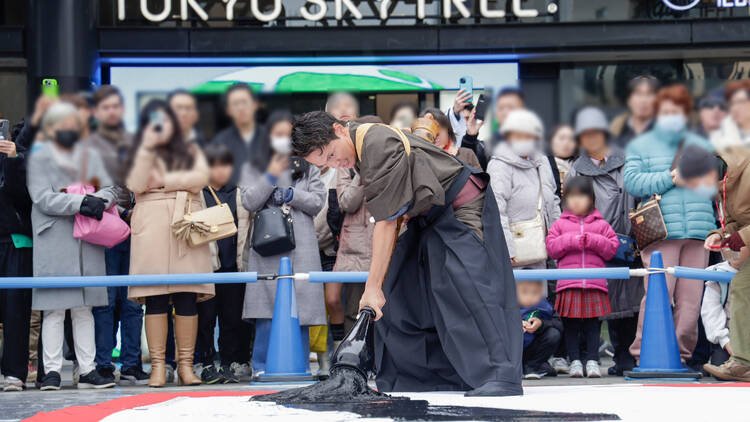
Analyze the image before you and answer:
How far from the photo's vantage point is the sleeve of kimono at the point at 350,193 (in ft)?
18.5

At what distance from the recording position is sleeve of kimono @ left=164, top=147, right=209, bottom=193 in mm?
5105

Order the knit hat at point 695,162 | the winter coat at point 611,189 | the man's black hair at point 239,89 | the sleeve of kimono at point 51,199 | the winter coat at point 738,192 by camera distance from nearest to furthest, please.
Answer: the man's black hair at point 239,89 → the knit hat at point 695,162 → the winter coat at point 738,192 → the sleeve of kimono at point 51,199 → the winter coat at point 611,189


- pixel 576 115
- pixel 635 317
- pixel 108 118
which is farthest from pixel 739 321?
pixel 108 118

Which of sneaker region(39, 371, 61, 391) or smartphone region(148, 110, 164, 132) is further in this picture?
sneaker region(39, 371, 61, 391)

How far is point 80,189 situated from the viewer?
5.46m

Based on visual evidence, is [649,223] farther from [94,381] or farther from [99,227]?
[94,381]

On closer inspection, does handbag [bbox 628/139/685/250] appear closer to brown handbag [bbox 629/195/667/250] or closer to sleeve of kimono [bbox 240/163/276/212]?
brown handbag [bbox 629/195/667/250]

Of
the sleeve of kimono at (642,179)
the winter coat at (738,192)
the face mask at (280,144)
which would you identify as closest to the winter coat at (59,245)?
the face mask at (280,144)

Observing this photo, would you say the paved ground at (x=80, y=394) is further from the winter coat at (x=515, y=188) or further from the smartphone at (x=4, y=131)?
the smartphone at (x=4, y=131)

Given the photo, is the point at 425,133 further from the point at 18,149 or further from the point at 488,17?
the point at 488,17

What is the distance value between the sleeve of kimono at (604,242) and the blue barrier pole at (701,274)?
1.46ft

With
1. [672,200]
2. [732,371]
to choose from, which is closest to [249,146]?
[672,200]

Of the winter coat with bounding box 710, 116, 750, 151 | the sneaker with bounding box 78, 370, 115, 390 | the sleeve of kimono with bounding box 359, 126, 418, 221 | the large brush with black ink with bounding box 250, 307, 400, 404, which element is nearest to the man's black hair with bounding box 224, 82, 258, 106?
the sleeve of kimono with bounding box 359, 126, 418, 221

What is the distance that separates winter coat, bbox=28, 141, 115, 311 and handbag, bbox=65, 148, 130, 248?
49mm
